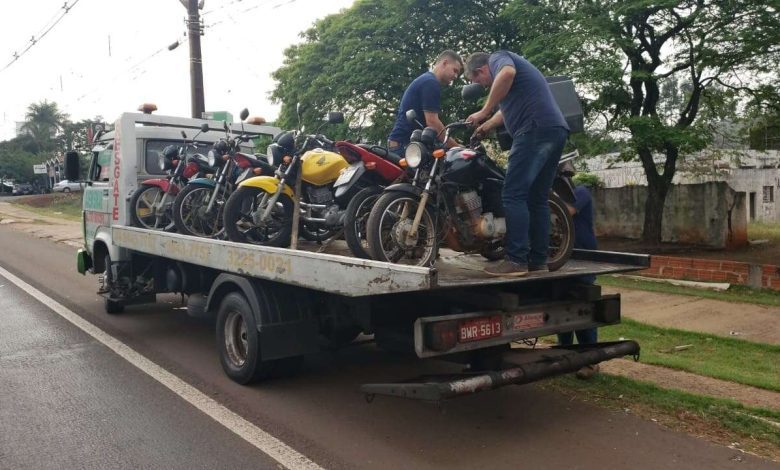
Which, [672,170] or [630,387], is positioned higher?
[672,170]

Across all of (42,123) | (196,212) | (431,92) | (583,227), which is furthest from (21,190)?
(583,227)

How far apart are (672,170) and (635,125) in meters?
2.49

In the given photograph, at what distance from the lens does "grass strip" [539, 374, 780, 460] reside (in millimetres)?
4406

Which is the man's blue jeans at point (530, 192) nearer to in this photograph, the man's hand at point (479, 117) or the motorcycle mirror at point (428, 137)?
the man's hand at point (479, 117)

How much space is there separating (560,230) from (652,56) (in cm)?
978

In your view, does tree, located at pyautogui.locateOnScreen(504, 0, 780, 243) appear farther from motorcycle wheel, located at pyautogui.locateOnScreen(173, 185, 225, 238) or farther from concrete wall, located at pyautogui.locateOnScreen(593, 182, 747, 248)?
motorcycle wheel, located at pyautogui.locateOnScreen(173, 185, 225, 238)

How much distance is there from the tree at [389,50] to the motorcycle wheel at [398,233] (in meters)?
10.7

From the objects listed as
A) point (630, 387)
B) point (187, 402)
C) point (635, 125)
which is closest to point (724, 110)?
point (635, 125)

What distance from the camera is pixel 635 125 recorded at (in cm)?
1212

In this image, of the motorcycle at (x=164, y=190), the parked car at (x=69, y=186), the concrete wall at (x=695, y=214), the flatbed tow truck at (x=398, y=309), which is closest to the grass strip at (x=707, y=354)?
the flatbed tow truck at (x=398, y=309)

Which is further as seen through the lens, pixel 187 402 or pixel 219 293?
pixel 219 293

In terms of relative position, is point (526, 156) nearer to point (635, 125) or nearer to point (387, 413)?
point (387, 413)

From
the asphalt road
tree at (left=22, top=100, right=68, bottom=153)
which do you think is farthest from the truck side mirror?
tree at (left=22, top=100, right=68, bottom=153)

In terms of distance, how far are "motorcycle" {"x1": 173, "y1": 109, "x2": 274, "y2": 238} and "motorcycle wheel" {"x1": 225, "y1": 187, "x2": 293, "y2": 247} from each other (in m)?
1.03
